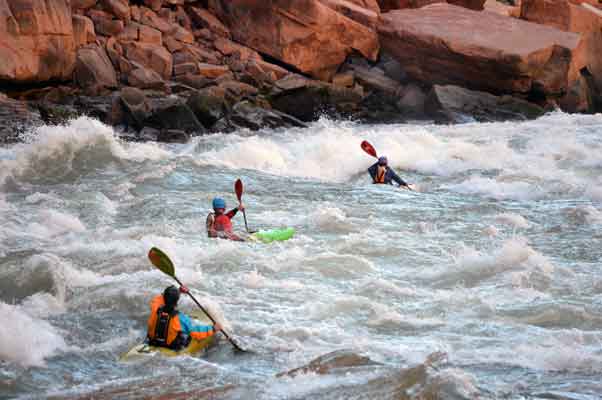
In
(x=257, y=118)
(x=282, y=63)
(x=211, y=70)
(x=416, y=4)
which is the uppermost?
(x=416, y=4)

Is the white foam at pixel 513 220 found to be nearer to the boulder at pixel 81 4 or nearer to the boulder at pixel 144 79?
the boulder at pixel 144 79

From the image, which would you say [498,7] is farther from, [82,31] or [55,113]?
[55,113]

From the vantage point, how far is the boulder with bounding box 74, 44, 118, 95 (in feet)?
50.2

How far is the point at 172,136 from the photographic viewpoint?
45.3ft

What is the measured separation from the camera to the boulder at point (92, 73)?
15297 millimetres

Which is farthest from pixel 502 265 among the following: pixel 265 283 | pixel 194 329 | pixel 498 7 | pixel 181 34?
pixel 498 7

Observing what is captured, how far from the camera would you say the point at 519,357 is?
5.20 m

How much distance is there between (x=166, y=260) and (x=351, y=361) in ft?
4.69

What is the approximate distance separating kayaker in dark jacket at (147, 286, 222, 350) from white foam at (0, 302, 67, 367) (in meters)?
0.65

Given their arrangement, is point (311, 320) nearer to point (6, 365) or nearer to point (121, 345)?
point (121, 345)

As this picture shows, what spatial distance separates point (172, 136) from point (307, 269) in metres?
7.06

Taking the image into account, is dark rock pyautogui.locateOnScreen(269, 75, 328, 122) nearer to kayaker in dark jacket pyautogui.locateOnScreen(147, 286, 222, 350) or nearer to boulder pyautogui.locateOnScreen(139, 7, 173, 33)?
boulder pyautogui.locateOnScreen(139, 7, 173, 33)

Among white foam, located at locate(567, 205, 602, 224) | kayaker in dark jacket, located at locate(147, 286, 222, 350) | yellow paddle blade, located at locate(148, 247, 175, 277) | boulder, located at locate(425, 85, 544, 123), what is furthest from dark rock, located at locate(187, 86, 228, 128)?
kayaker in dark jacket, located at locate(147, 286, 222, 350)

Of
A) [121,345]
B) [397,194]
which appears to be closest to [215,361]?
[121,345]
